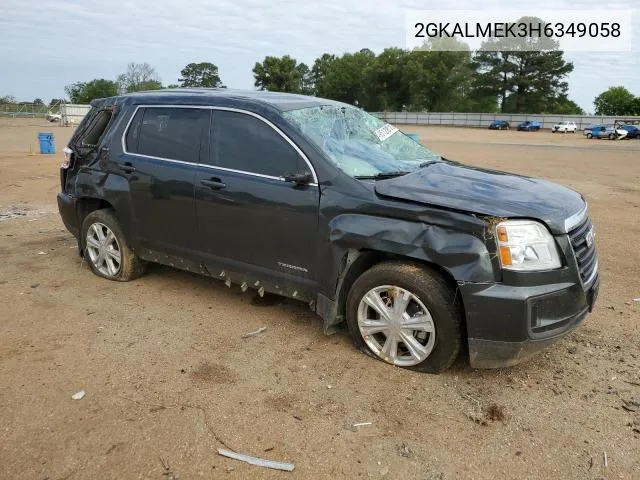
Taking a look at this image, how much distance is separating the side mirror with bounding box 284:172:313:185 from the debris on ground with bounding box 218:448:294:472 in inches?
71.5

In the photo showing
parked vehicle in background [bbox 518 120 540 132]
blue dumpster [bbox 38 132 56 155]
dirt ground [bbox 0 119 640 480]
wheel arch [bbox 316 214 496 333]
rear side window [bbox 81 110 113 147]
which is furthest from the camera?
parked vehicle in background [bbox 518 120 540 132]

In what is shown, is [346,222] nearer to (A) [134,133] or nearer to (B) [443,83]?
(A) [134,133]

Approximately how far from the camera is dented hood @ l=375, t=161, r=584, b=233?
3236 mm

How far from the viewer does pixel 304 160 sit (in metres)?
3.83

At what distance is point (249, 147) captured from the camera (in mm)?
4133

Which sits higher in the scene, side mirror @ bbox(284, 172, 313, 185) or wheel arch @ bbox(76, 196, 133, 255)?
side mirror @ bbox(284, 172, 313, 185)

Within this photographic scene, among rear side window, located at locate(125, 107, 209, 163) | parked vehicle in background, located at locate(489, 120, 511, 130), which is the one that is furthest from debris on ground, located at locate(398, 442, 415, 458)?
parked vehicle in background, located at locate(489, 120, 511, 130)

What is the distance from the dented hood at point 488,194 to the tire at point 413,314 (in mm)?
460

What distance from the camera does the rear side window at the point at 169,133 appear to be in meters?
4.45

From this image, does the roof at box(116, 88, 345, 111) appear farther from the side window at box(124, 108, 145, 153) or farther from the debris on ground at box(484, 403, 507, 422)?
the debris on ground at box(484, 403, 507, 422)

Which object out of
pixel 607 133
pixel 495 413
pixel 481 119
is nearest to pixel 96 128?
pixel 495 413

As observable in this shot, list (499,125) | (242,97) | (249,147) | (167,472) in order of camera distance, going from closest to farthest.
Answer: (167,472) → (249,147) → (242,97) → (499,125)

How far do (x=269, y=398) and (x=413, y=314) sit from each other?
1.05 metres

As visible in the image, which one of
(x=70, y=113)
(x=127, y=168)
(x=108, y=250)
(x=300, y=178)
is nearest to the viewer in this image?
(x=300, y=178)
